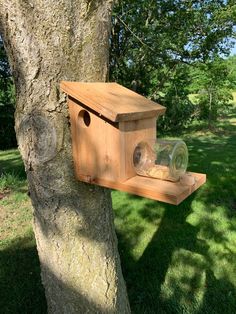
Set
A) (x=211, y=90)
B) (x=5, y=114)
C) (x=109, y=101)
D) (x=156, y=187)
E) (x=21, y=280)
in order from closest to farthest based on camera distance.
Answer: (x=156, y=187) < (x=109, y=101) < (x=21, y=280) < (x=5, y=114) < (x=211, y=90)

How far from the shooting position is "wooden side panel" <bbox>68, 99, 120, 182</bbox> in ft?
5.57

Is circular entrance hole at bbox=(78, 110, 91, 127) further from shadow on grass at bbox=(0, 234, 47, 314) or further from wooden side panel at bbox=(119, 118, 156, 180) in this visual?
shadow on grass at bbox=(0, 234, 47, 314)

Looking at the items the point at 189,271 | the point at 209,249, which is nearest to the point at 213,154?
the point at 209,249

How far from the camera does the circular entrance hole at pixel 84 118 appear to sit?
1.74 metres

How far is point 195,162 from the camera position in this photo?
261 inches

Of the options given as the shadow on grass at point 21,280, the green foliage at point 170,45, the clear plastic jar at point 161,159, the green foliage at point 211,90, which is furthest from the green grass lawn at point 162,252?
the green foliage at point 211,90

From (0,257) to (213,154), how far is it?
521cm

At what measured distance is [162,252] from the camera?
3.55 m

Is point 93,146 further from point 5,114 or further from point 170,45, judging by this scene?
point 5,114

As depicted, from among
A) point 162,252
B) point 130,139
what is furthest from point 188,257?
point 130,139

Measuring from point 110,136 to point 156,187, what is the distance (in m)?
0.35

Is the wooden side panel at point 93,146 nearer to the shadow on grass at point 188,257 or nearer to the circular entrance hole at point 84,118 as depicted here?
the circular entrance hole at point 84,118

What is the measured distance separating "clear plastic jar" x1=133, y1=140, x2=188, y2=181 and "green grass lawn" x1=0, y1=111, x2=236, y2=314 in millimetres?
1539

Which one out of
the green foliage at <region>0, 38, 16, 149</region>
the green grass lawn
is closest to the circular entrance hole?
the green grass lawn
